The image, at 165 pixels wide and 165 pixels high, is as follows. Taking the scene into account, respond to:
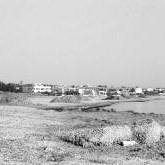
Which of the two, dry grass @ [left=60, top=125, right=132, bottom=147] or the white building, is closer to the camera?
dry grass @ [left=60, top=125, right=132, bottom=147]

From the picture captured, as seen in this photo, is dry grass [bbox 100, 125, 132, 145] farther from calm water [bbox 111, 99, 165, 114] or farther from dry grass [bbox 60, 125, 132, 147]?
calm water [bbox 111, 99, 165, 114]

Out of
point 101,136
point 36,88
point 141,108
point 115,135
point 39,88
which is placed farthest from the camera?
point 39,88

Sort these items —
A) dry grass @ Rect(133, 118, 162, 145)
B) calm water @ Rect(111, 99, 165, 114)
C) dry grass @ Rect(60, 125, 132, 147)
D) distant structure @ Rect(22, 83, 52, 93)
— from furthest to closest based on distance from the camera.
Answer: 1. distant structure @ Rect(22, 83, 52, 93)
2. calm water @ Rect(111, 99, 165, 114)
3. dry grass @ Rect(133, 118, 162, 145)
4. dry grass @ Rect(60, 125, 132, 147)

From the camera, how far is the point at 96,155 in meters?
14.6

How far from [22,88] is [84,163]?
14577 centimetres

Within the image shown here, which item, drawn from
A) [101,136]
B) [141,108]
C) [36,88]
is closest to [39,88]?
[36,88]

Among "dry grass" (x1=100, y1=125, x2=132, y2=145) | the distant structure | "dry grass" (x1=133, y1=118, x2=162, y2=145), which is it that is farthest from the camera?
the distant structure

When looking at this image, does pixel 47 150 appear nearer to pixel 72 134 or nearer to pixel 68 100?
pixel 72 134

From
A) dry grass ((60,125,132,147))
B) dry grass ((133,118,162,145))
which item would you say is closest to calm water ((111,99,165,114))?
dry grass ((133,118,162,145))

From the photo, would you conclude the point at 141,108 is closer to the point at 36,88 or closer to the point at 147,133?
the point at 147,133

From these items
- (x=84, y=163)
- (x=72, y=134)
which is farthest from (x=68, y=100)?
(x=84, y=163)

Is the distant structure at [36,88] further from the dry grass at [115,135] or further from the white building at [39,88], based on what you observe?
the dry grass at [115,135]

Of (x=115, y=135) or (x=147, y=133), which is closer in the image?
(x=115, y=135)

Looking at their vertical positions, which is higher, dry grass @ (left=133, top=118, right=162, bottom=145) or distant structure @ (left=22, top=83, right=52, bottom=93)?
distant structure @ (left=22, top=83, right=52, bottom=93)
